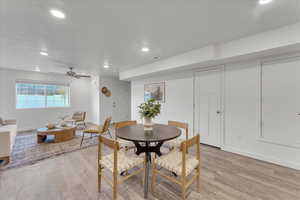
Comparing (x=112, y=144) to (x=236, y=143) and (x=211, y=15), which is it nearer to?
(x=211, y=15)

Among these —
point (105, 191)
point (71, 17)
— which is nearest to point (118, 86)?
point (71, 17)

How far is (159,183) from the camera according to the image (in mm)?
1936

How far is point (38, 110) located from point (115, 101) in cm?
325

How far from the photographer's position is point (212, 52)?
9.02 feet

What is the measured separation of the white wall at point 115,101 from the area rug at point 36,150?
2.37 metres

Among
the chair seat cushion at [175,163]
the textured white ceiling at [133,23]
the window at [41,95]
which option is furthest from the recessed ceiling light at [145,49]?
the window at [41,95]

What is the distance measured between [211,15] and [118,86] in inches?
220

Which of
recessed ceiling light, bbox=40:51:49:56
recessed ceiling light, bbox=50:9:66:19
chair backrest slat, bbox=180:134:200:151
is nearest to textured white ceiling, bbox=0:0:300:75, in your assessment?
recessed ceiling light, bbox=50:9:66:19

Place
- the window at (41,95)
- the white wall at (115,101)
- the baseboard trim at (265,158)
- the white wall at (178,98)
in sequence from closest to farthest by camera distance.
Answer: the baseboard trim at (265,158), the white wall at (178,98), the window at (41,95), the white wall at (115,101)

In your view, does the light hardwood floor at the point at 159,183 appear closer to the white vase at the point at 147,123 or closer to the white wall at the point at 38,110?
the white vase at the point at 147,123

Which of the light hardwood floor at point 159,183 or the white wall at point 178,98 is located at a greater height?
the white wall at point 178,98

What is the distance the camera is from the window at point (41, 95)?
16.7ft

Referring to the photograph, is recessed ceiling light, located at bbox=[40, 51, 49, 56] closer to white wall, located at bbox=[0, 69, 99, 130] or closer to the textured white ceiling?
the textured white ceiling

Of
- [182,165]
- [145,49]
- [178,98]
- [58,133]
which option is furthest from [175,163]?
[58,133]
